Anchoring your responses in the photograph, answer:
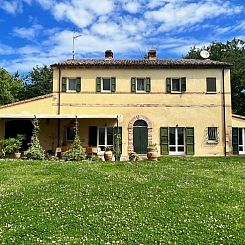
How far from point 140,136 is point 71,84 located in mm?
6979

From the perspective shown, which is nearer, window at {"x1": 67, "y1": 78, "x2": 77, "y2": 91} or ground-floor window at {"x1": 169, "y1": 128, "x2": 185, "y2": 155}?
ground-floor window at {"x1": 169, "y1": 128, "x2": 185, "y2": 155}

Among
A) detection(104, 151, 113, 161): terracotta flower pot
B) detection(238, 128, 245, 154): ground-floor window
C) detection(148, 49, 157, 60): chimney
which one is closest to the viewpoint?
detection(104, 151, 113, 161): terracotta flower pot

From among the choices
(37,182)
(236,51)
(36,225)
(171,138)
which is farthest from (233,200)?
(236,51)

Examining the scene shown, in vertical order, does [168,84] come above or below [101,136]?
above

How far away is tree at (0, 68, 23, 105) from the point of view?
160ft

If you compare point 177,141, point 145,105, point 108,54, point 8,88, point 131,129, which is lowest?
Result: point 177,141

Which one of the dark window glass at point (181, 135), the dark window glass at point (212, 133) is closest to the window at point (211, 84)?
the dark window glass at point (212, 133)

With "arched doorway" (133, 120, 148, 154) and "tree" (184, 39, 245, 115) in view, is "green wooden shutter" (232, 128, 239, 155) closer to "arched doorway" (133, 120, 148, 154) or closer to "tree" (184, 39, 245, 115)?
"arched doorway" (133, 120, 148, 154)

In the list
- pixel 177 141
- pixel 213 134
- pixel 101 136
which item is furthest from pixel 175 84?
pixel 101 136

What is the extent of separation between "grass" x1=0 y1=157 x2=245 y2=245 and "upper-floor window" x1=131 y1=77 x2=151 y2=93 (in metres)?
15.7

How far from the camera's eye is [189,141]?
96.4 ft

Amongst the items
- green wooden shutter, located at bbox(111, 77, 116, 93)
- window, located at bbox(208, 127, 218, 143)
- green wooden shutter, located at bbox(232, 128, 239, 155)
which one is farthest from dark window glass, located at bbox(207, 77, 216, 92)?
green wooden shutter, located at bbox(111, 77, 116, 93)

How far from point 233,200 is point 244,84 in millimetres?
38024

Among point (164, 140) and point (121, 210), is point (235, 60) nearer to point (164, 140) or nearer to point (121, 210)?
point (164, 140)
